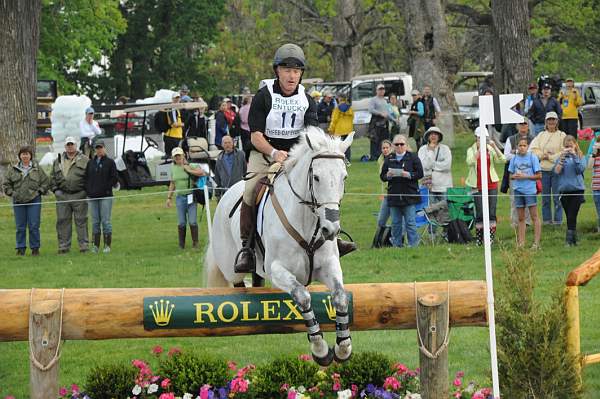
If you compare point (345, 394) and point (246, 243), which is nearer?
point (345, 394)

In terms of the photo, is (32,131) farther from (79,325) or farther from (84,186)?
(79,325)

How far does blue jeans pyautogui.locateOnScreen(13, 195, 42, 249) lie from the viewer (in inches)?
797

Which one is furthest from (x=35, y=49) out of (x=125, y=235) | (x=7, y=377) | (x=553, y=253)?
(x=7, y=377)

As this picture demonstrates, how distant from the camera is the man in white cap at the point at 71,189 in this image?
811 inches

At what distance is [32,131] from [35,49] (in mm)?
2097

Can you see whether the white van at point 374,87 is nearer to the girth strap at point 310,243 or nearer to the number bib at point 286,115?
the number bib at point 286,115

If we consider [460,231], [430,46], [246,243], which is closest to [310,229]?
[246,243]

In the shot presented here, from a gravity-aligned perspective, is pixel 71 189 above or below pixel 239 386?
above

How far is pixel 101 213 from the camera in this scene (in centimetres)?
2050

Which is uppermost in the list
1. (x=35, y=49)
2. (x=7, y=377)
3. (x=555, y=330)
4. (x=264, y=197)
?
(x=35, y=49)

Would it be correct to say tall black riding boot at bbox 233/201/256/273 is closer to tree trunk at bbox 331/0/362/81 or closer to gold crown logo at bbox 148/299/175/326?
gold crown logo at bbox 148/299/175/326

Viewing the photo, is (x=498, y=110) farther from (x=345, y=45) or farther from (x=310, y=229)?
(x=345, y=45)

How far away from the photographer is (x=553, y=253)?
1777cm

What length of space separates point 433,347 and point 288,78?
2651mm
